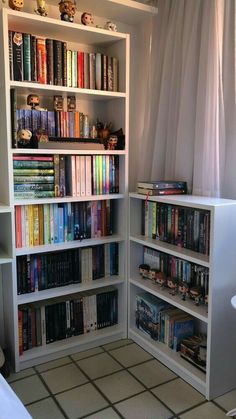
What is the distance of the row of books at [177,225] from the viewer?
181cm

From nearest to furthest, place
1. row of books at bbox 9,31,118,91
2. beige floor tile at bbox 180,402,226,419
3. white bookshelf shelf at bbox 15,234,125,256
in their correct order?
beige floor tile at bbox 180,402,226,419 → row of books at bbox 9,31,118,91 → white bookshelf shelf at bbox 15,234,125,256

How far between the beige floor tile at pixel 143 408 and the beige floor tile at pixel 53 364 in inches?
18.8

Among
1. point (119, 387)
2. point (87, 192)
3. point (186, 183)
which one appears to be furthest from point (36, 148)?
point (119, 387)

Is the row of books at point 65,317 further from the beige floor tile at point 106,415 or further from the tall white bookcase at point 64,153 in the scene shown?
the beige floor tile at point 106,415

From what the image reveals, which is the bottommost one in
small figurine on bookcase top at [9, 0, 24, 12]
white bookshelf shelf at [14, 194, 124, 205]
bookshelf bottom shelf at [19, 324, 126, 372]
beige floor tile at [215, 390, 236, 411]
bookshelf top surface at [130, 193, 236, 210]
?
beige floor tile at [215, 390, 236, 411]

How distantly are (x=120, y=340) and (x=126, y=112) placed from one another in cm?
143

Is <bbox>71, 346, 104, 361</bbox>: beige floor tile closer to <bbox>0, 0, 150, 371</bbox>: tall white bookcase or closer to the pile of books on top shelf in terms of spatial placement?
<bbox>0, 0, 150, 371</bbox>: tall white bookcase

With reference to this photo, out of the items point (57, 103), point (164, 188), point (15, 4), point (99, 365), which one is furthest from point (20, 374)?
point (15, 4)

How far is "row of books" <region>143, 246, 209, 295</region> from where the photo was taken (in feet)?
6.04

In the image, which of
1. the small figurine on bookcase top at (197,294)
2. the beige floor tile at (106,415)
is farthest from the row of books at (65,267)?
the beige floor tile at (106,415)

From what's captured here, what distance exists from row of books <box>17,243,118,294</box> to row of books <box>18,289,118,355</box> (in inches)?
4.4

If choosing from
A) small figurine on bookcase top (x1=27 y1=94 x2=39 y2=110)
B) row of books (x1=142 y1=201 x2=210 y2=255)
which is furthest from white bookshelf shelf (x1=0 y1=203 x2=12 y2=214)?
row of books (x1=142 y1=201 x2=210 y2=255)

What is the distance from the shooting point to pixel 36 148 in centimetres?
190

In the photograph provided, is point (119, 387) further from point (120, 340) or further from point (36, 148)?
point (36, 148)
